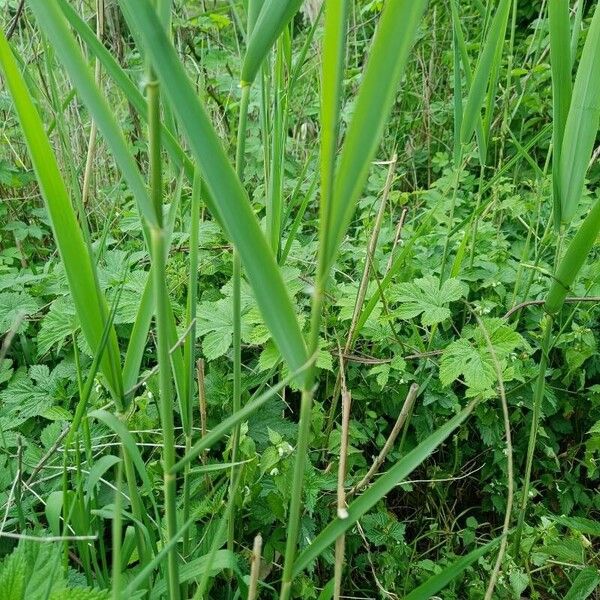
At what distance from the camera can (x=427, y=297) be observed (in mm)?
1151

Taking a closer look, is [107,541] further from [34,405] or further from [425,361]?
[425,361]

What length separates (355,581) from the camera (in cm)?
107

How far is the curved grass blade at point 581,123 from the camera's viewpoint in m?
0.73

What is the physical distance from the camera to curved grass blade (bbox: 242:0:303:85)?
0.49 meters

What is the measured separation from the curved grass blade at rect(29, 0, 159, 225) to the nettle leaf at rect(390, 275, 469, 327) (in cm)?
72

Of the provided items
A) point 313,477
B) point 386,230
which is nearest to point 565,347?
point 386,230

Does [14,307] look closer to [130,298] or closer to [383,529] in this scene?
[130,298]

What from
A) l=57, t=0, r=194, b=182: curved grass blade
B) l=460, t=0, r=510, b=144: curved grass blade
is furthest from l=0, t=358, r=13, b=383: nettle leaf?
l=460, t=0, r=510, b=144: curved grass blade

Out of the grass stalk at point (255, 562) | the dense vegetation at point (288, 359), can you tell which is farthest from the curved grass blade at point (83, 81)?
the grass stalk at point (255, 562)

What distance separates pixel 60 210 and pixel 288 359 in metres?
0.24

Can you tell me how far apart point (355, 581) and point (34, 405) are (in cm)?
62

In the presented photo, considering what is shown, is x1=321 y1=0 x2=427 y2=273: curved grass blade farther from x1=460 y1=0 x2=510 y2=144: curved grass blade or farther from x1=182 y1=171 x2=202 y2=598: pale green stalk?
x1=460 y1=0 x2=510 y2=144: curved grass blade

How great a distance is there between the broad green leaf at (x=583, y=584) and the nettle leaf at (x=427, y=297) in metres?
0.45

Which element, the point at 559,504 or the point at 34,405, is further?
the point at 559,504
